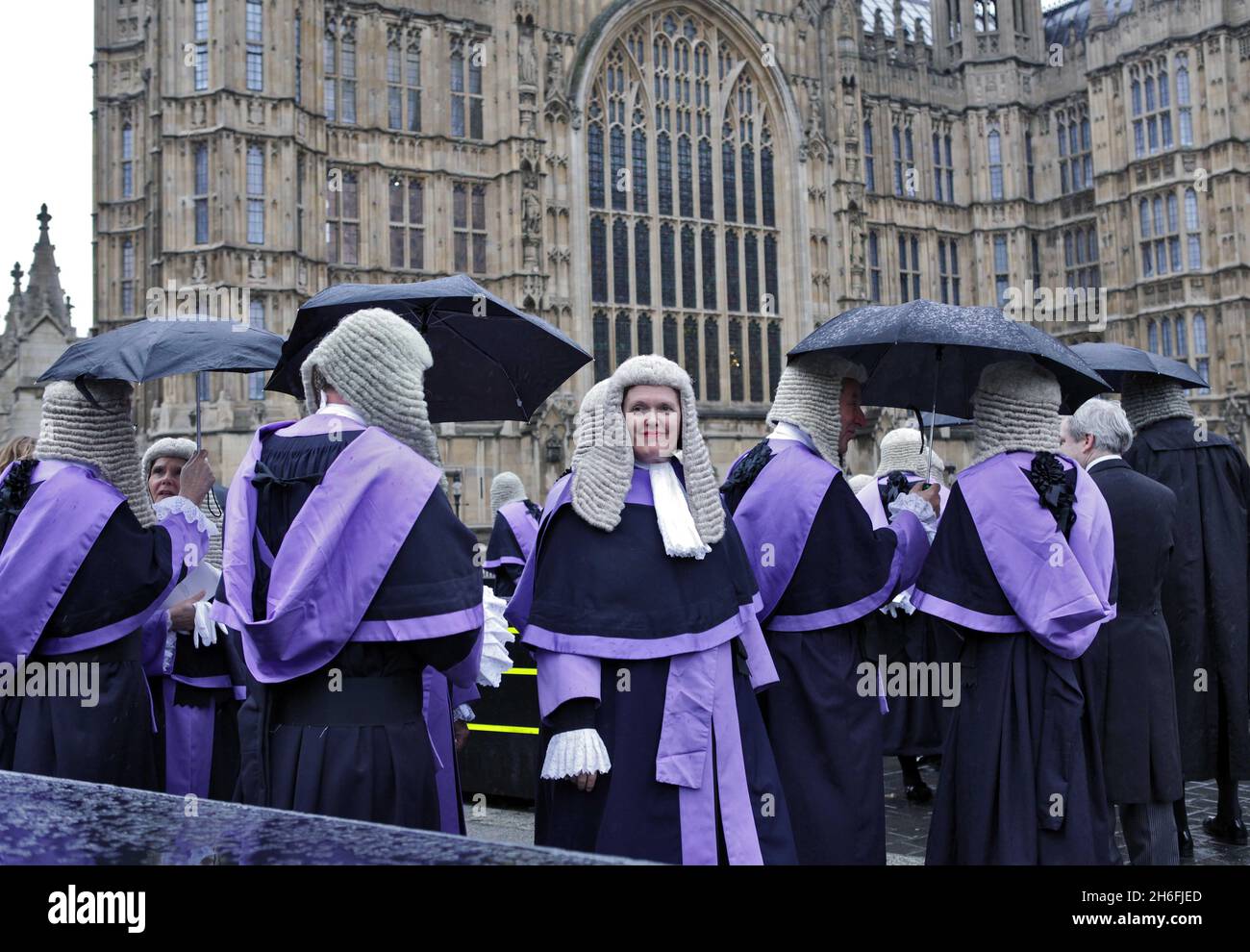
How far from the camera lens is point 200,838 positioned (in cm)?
195

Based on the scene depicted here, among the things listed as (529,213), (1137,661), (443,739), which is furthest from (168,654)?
(529,213)

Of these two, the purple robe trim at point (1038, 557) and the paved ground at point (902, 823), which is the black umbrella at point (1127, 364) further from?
the paved ground at point (902, 823)

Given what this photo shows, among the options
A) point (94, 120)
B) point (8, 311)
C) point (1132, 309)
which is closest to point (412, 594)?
point (94, 120)

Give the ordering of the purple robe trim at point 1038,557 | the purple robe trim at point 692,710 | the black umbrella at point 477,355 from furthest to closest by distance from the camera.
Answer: the black umbrella at point 477,355 < the purple robe trim at point 1038,557 < the purple robe trim at point 692,710

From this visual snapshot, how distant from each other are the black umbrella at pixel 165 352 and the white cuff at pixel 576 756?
7.15ft

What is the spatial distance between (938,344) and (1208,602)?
282 cm

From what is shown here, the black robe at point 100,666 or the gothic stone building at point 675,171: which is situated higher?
the gothic stone building at point 675,171

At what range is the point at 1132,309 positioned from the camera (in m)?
31.2

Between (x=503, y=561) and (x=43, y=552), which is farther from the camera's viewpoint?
(x=503, y=561)

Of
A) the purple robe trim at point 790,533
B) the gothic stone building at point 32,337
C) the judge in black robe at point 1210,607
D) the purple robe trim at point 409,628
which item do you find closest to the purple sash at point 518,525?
the judge in black robe at point 1210,607

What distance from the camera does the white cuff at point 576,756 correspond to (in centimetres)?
368

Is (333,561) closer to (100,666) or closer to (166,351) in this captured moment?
(100,666)

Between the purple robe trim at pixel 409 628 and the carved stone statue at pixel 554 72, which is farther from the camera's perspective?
the carved stone statue at pixel 554 72
